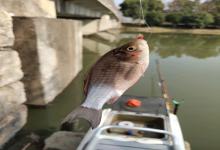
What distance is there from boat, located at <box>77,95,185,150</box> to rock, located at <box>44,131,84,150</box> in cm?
53

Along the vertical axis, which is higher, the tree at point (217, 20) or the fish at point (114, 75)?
the fish at point (114, 75)

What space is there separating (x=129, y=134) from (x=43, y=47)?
3.30 metres

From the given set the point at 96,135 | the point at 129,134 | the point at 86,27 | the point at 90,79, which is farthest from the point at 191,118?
the point at 86,27

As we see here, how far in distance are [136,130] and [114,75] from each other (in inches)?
117

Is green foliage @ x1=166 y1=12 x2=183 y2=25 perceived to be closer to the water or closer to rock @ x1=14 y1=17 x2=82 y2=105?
the water

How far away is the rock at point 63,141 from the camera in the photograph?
4.64 meters

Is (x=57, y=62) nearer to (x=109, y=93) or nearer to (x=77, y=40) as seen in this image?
(x=77, y=40)

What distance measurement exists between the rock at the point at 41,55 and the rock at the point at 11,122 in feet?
2.91

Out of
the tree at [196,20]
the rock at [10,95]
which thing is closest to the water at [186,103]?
the rock at [10,95]

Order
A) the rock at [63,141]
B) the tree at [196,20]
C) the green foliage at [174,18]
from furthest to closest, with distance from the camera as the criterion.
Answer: the green foliage at [174,18], the tree at [196,20], the rock at [63,141]

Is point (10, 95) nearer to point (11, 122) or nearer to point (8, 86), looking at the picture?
point (8, 86)

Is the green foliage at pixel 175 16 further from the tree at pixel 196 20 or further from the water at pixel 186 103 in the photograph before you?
the water at pixel 186 103

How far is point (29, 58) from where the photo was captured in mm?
6496

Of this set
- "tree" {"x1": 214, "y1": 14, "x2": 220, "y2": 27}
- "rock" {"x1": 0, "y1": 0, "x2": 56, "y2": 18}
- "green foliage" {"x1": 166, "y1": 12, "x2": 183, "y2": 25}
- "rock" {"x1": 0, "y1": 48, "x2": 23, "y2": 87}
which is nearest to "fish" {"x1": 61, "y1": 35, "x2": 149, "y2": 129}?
"rock" {"x1": 0, "y1": 48, "x2": 23, "y2": 87}
